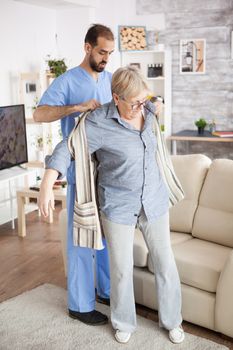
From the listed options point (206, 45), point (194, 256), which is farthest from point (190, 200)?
point (206, 45)

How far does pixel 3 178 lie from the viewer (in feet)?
14.1

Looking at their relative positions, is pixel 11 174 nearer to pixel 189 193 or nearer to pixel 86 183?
pixel 189 193

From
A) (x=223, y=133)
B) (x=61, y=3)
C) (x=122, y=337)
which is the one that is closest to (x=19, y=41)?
(x=61, y=3)

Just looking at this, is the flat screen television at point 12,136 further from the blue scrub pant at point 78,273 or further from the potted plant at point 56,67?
the blue scrub pant at point 78,273

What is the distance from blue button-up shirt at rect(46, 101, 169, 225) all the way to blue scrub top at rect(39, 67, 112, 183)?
13.3 inches

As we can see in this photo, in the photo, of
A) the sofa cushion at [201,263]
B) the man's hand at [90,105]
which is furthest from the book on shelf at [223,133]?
the man's hand at [90,105]

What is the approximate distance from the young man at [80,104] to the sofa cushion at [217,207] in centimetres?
72

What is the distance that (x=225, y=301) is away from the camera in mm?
2527

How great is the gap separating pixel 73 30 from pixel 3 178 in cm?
218

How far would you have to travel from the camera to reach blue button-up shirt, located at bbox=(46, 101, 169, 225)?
2.36 m

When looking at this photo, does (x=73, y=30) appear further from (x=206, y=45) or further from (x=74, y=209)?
(x=74, y=209)

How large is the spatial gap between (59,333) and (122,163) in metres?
1.05

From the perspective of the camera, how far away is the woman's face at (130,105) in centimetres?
227

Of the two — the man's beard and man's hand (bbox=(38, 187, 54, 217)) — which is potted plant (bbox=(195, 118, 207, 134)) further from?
man's hand (bbox=(38, 187, 54, 217))
